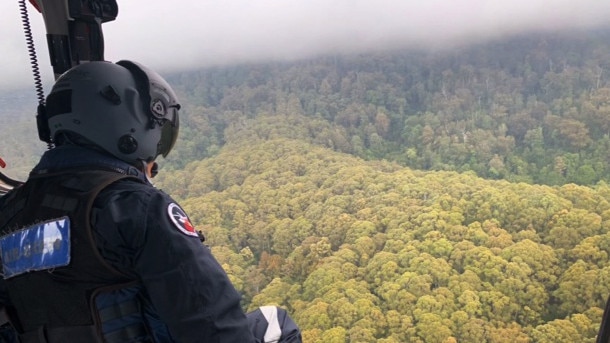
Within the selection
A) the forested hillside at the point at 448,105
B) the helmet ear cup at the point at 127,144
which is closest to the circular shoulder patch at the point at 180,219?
the helmet ear cup at the point at 127,144

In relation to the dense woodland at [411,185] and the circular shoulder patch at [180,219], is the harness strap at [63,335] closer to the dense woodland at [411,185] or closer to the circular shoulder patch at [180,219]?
the circular shoulder patch at [180,219]

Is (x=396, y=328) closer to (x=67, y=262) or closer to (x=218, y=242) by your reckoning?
(x=218, y=242)

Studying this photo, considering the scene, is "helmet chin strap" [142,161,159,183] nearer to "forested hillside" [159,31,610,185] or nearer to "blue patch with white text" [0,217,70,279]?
"blue patch with white text" [0,217,70,279]

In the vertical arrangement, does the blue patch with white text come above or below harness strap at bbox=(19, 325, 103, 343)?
above

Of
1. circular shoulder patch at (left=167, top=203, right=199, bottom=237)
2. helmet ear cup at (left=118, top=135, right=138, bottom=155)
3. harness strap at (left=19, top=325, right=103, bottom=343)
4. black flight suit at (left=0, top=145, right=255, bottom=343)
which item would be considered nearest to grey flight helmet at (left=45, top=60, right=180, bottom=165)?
helmet ear cup at (left=118, top=135, right=138, bottom=155)

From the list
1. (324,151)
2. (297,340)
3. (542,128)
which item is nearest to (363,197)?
(324,151)

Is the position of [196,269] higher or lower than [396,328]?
higher
